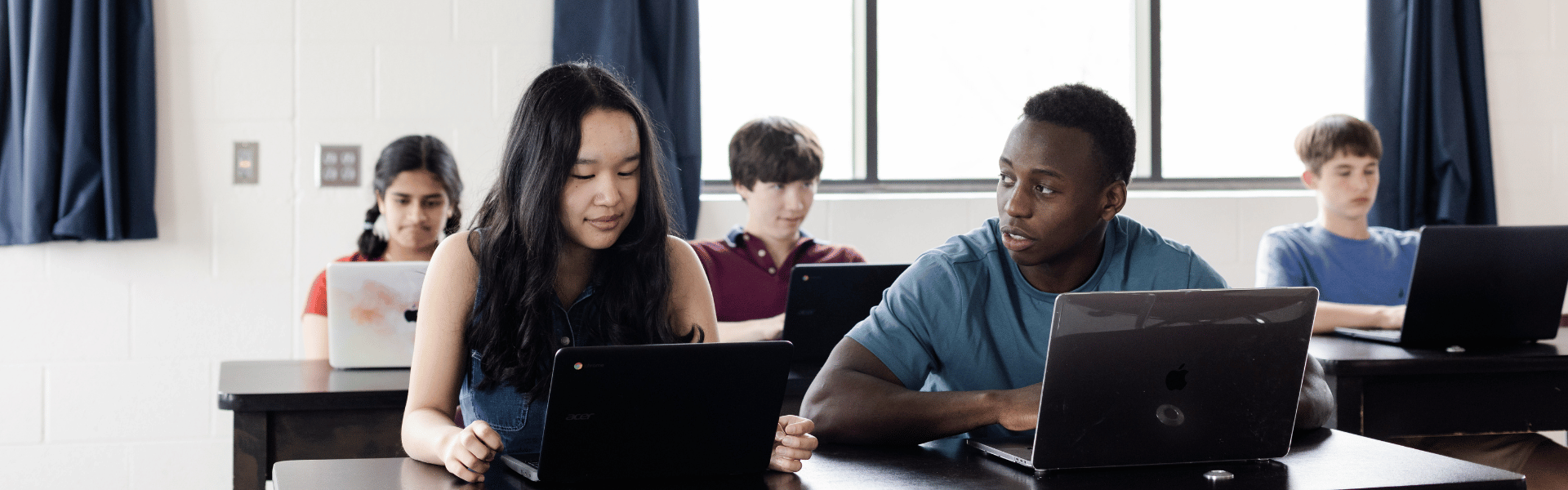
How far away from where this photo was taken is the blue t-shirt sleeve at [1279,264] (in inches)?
109

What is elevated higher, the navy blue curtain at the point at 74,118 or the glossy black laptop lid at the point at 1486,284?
the navy blue curtain at the point at 74,118

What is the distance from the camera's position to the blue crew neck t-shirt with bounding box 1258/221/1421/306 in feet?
9.27

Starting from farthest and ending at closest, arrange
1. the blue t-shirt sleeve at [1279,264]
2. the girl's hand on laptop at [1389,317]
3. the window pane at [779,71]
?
the window pane at [779,71] < the blue t-shirt sleeve at [1279,264] < the girl's hand on laptop at [1389,317]

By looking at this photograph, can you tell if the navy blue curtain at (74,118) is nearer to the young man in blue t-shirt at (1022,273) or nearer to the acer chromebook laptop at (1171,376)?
the young man in blue t-shirt at (1022,273)

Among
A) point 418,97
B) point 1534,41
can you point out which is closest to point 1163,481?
point 418,97

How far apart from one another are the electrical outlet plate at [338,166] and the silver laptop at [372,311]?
44.7 inches

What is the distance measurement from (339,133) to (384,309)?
1.22 metres

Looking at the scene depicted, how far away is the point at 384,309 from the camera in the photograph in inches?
80.0

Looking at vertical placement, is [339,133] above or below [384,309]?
above

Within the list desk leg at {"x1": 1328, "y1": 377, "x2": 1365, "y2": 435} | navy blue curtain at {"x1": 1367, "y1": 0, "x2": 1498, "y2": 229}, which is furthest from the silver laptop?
navy blue curtain at {"x1": 1367, "y1": 0, "x2": 1498, "y2": 229}

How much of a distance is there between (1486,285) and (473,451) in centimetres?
189

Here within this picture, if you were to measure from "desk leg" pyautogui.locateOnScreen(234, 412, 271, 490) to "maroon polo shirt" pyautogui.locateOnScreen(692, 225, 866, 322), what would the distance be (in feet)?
3.51

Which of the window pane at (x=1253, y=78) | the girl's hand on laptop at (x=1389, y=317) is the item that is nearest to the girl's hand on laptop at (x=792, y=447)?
the girl's hand on laptop at (x=1389, y=317)

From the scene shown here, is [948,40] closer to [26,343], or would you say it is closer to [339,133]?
[339,133]
